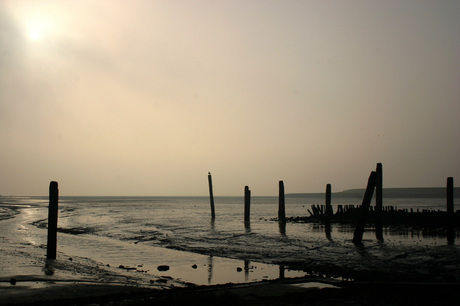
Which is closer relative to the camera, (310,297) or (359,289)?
(310,297)

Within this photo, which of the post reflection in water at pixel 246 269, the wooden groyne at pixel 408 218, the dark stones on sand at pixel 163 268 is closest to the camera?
the post reflection in water at pixel 246 269

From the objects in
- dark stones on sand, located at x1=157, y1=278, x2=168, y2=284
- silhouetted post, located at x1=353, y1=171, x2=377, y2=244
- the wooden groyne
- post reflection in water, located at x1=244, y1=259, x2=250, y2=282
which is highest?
silhouetted post, located at x1=353, y1=171, x2=377, y2=244

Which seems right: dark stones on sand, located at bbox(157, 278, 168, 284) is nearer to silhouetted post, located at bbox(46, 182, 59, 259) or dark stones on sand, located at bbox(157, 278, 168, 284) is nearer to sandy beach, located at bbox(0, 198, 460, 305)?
sandy beach, located at bbox(0, 198, 460, 305)

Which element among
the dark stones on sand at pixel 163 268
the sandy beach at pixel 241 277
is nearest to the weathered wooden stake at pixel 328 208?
the sandy beach at pixel 241 277

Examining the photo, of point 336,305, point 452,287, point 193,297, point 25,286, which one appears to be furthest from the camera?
point 25,286

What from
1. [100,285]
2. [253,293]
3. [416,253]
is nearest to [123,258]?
[100,285]

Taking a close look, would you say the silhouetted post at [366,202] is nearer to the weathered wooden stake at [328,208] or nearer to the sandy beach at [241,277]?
the sandy beach at [241,277]

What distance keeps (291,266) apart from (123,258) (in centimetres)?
612

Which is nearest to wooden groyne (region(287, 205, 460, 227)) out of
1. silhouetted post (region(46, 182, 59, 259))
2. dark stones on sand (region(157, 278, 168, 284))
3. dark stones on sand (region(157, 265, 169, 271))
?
dark stones on sand (region(157, 265, 169, 271))

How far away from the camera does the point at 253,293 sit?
28.0 ft

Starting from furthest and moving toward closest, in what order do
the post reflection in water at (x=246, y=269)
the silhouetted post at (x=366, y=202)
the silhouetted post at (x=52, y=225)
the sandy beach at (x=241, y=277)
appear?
the silhouetted post at (x=366, y=202), the silhouetted post at (x=52, y=225), the post reflection in water at (x=246, y=269), the sandy beach at (x=241, y=277)

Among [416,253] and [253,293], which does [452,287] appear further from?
[416,253]

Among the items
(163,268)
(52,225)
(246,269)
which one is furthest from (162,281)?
(52,225)

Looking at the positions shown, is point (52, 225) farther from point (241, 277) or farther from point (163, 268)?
point (241, 277)
